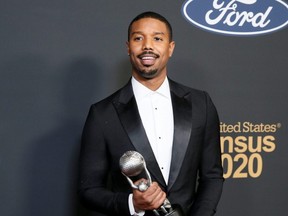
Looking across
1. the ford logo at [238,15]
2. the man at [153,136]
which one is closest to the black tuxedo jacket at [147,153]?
the man at [153,136]

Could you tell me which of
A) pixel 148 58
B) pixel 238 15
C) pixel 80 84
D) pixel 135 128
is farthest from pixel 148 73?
pixel 238 15

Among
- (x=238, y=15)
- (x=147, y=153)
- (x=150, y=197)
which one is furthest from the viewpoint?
(x=238, y=15)

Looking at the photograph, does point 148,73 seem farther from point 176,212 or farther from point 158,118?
point 176,212

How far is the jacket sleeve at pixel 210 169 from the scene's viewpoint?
1.36m

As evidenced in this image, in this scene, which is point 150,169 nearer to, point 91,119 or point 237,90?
point 91,119

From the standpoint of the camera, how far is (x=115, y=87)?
1857 mm

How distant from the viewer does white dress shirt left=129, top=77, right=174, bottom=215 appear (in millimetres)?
1349

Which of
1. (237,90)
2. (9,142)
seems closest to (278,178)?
(237,90)

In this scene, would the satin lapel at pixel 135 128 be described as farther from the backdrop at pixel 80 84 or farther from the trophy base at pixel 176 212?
the backdrop at pixel 80 84

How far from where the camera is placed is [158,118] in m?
1.38

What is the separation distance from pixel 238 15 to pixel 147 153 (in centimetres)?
88

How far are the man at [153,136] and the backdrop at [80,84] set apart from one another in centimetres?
44

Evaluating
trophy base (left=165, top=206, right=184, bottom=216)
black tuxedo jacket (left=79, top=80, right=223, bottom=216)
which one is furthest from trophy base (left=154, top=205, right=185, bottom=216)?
black tuxedo jacket (left=79, top=80, right=223, bottom=216)

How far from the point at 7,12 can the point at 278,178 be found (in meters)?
1.24
